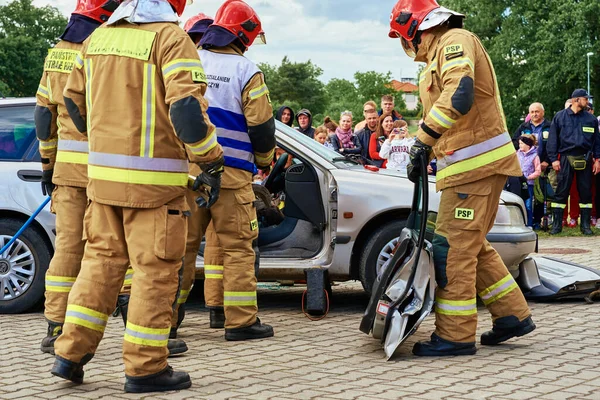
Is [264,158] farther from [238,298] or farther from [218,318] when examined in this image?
[218,318]

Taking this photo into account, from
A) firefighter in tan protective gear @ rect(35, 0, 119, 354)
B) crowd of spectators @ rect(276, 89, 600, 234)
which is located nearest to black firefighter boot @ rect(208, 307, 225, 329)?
firefighter in tan protective gear @ rect(35, 0, 119, 354)

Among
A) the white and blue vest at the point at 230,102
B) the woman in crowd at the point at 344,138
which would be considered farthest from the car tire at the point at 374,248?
the woman in crowd at the point at 344,138

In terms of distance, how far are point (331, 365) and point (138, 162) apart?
5.63 feet

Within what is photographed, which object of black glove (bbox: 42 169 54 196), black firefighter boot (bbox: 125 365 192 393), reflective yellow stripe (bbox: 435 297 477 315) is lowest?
black firefighter boot (bbox: 125 365 192 393)

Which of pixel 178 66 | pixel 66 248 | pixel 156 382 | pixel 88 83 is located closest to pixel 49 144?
pixel 66 248

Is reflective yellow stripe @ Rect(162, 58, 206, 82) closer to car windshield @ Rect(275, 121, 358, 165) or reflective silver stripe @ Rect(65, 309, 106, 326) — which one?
reflective silver stripe @ Rect(65, 309, 106, 326)

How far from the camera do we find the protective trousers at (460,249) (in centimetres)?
566

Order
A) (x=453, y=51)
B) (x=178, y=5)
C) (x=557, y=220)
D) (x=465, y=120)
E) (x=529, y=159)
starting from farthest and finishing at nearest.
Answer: (x=529, y=159), (x=557, y=220), (x=465, y=120), (x=453, y=51), (x=178, y=5)

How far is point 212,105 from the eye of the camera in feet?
20.8

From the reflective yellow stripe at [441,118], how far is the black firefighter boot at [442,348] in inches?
52.7

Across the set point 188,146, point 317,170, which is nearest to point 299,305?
point 317,170

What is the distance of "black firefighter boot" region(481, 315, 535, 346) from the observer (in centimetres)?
594

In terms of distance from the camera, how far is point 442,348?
5.71 m

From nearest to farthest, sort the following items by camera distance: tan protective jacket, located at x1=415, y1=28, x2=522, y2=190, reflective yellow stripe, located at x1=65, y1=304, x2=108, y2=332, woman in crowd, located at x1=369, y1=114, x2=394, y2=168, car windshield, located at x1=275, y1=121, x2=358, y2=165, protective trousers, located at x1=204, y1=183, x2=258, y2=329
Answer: reflective yellow stripe, located at x1=65, y1=304, x2=108, y2=332
tan protective jacket, located at x1=415, y1=28, x2=522, y2=190
protective trousers, located at x1=204, y1=183, x2=258, y2=329
car windshield, located at x1=275, y1=121, x2=358, y2=165
woman in crowd, located at x1=369, y1=114, x2=394, y2=168
